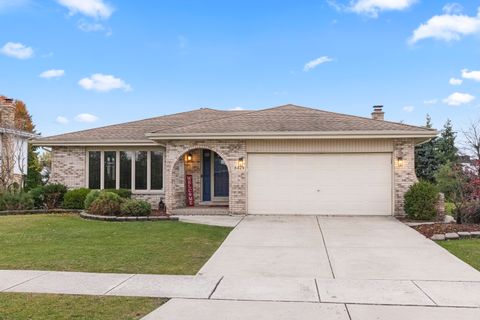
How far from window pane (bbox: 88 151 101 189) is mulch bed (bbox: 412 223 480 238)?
11946 millimetres

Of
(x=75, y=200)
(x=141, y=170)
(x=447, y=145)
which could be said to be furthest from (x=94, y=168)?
(x=447, y=145)

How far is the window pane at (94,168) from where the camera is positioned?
1733 centimetres

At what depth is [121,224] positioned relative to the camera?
12602 millimetres

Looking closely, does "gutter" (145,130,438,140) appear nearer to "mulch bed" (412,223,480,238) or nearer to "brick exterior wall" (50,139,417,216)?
"brick exterior wall" (50,139,417,216)

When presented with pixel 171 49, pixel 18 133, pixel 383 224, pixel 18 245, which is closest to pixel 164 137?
pixel 18 245

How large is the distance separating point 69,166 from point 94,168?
40.0 inches

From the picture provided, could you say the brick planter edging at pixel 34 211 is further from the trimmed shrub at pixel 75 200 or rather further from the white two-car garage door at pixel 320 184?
the white two-car garage door at pixel 320 184

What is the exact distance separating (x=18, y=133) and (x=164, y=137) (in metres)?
12.3

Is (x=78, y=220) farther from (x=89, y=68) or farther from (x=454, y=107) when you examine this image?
(x=454, y=107)

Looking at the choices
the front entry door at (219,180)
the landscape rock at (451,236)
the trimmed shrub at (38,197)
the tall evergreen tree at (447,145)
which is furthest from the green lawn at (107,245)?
the tall evergreen tree at (447,145)

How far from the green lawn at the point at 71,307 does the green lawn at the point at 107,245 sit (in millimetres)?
1507

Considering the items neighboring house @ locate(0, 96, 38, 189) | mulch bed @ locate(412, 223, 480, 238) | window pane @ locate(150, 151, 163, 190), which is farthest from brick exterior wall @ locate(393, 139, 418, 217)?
neighboring house @ locate(0, 96, 38, 189)

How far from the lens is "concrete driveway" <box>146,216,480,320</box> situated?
17.1ft

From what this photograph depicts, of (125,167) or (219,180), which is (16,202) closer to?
(125,167)
